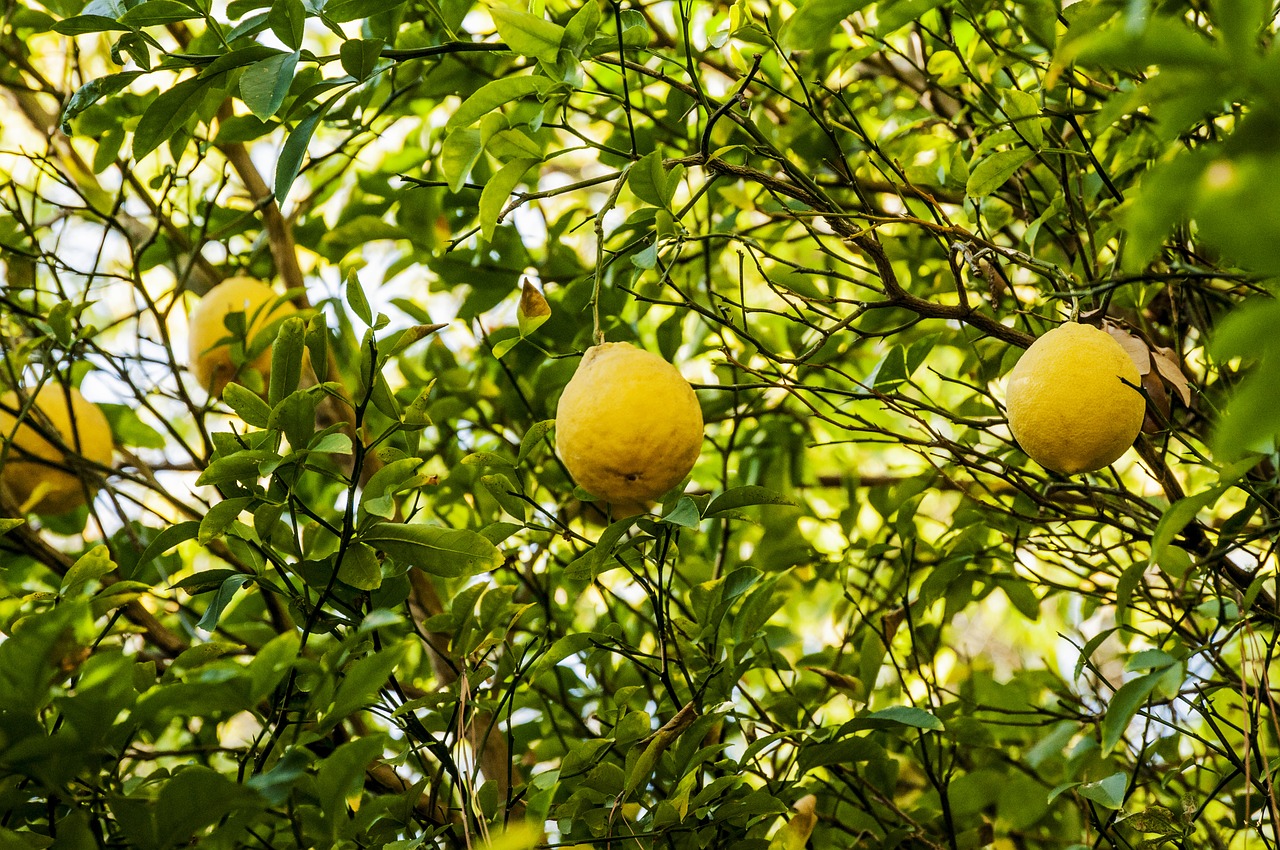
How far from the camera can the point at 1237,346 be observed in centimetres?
36

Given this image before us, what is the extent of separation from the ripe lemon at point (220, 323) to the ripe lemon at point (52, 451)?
0.16 metres

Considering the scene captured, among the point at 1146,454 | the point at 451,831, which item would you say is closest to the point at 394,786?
the point at 451,831

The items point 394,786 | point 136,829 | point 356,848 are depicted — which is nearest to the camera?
point 136,829

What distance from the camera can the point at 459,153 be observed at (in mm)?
1013

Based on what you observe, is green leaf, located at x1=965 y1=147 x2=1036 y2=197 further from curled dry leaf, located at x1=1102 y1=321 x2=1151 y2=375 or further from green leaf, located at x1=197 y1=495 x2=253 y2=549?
green leaf, located at x1=197 y1=495 x2=253 y2=549

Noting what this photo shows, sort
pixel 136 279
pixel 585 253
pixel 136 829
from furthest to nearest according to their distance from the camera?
1. pixel 585 253
2. pixel 136 279
3. pixel 136 829

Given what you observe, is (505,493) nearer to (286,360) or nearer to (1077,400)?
(286,360)

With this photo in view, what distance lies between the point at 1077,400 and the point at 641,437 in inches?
14.5

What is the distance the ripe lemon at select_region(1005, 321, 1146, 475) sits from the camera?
2.85 ft

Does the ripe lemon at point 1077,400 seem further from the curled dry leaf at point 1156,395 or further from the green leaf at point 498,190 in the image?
the green leaf at point 498,190

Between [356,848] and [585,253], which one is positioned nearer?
[356,848]

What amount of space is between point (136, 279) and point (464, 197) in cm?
47

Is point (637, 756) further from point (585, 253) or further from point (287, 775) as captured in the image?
point (585, 253)

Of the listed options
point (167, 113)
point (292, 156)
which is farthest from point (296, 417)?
point (167, 113)
